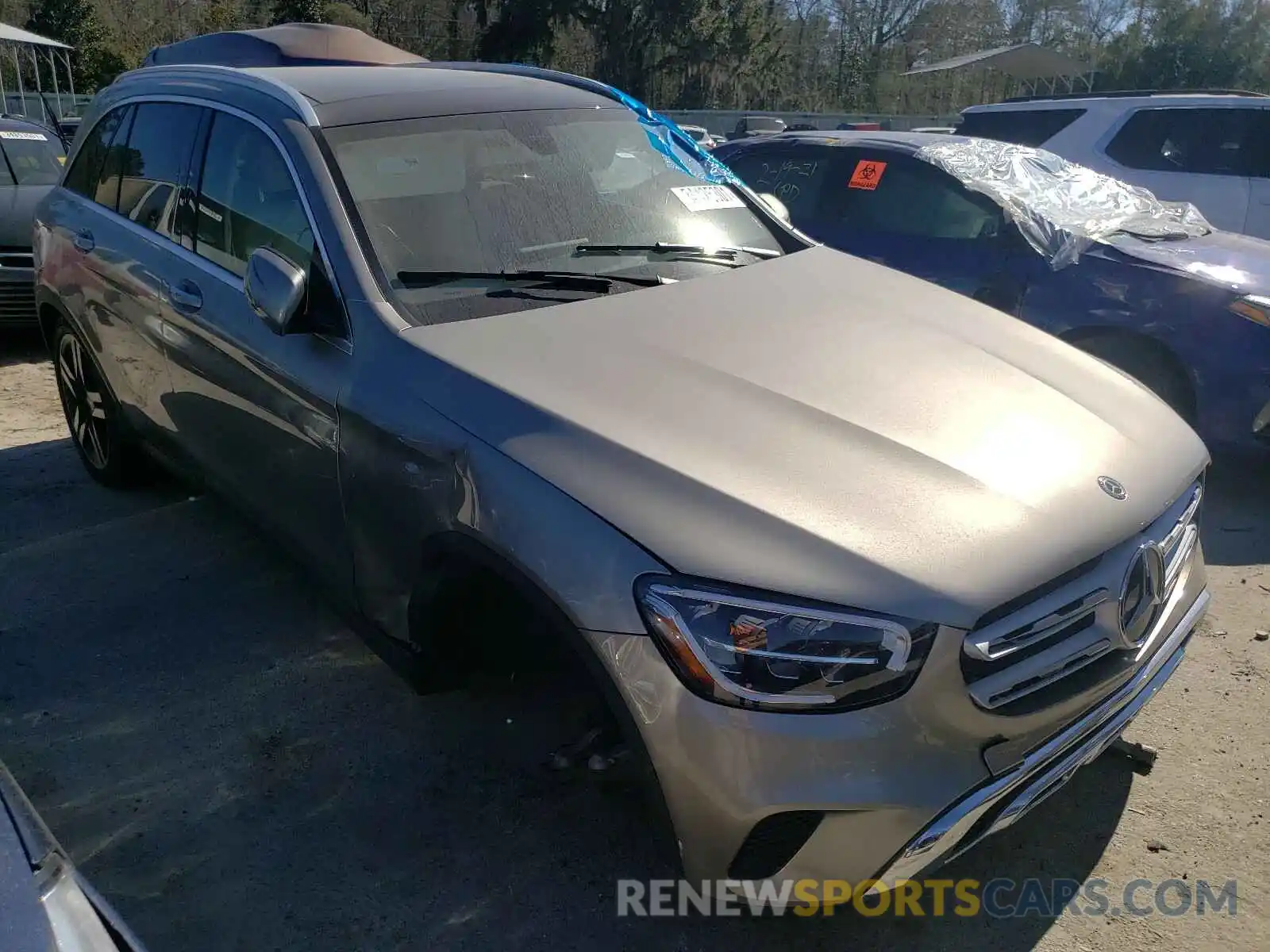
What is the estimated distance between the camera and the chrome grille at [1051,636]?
1981 mm

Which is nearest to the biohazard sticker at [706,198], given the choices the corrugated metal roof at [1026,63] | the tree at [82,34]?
the corrugated metal roof at [1026,63]

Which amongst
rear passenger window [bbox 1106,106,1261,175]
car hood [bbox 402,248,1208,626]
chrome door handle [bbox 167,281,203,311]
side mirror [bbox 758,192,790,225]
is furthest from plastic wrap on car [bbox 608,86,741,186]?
rear passenger window [bbox 1106,106,1261,175]

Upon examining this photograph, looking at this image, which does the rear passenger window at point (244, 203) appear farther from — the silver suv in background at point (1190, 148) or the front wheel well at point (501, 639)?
the silver suv in background at point (1190, 148)

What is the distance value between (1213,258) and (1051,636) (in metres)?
3.88

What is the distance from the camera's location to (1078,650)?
2.15m

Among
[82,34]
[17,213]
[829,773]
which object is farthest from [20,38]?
[829,773]

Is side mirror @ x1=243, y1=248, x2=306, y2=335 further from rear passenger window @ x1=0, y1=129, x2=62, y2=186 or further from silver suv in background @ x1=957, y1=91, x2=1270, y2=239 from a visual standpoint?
silver suv in background @ x1=957, y1=91, x2=1270, y2=239

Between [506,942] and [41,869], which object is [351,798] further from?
[41,869]

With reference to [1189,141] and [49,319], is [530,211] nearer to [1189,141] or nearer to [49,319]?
[49,319]

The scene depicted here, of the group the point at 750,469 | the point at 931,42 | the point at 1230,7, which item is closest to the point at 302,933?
the point at 750,469

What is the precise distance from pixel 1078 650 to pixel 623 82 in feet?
123

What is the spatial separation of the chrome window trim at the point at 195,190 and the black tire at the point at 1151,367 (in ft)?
11.8

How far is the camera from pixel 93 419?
4.82m

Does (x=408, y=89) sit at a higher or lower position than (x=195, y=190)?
higher
